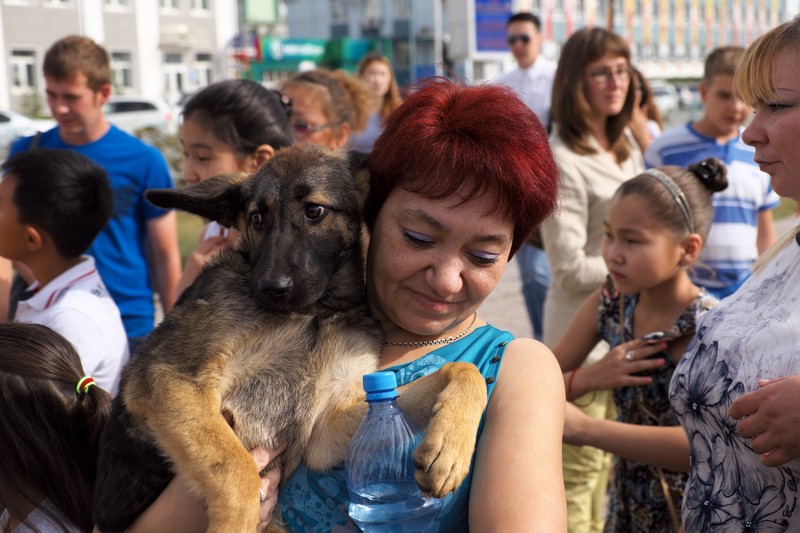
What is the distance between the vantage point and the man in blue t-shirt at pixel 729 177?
4828 mm

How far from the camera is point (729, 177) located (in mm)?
4988

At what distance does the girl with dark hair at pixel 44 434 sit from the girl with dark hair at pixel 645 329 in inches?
69.6

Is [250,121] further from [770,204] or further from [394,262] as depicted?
[770,204]

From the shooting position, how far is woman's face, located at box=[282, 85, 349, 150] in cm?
554

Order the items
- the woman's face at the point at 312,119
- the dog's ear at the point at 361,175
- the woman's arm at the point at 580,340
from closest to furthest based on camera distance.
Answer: the dog's ear at the point at 361,175, the woman's arm at the point at 580,340, the woman's face at the point at 312,119

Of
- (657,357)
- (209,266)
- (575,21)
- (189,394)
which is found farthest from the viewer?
(575,21)

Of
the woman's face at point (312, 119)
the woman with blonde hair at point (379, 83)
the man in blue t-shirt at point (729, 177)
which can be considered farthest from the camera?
the woman with blonde hair at point (379, 83)

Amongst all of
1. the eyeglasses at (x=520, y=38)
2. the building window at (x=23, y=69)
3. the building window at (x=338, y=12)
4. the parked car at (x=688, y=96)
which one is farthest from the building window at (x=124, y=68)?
the eyeglasses at (x=520, y=38)

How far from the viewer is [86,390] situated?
2.98 m

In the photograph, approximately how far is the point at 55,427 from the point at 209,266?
79 cm

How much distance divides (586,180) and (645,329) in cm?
152

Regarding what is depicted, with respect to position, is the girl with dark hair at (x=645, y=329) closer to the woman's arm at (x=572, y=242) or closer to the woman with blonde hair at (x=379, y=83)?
the woman's arm at (x=572, y=242)

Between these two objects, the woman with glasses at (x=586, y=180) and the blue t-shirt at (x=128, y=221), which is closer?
the woman with glasses at (x=586, y=180)

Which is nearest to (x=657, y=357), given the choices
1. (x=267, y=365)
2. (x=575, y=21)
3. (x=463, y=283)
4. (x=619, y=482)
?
(x=619, y=482)
